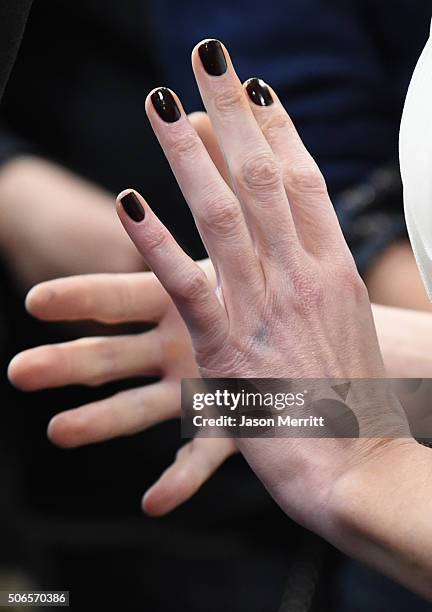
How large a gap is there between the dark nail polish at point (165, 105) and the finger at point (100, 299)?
15 centimetres

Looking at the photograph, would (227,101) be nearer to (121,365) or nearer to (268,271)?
(268,271)

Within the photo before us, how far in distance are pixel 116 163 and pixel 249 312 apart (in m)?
0.54

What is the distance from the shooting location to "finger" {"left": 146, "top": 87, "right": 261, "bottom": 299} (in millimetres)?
382

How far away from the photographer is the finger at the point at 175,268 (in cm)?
38

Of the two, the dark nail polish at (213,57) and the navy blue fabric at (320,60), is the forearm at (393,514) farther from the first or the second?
the navy blue fabric at (320,60)

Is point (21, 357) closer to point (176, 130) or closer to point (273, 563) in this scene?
point (176, 130)

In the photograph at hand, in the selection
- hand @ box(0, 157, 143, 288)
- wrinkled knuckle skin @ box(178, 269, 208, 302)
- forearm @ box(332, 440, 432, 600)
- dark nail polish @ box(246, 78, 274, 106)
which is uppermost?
hand @ box(0, 157, 143, 288)

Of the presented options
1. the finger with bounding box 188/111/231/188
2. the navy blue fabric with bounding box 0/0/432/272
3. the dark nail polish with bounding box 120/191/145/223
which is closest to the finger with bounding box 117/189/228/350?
the dark nail polish with bounding box 120/191/145/223

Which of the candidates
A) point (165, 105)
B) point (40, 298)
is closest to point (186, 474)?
point (40, 298)

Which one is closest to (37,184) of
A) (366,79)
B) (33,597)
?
(366,79)

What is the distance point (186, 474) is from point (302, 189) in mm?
209

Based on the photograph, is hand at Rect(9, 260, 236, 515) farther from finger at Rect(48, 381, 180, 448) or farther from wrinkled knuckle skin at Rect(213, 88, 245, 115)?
wrinkled knuckle skin at Rect(213, 88, 245, 115)

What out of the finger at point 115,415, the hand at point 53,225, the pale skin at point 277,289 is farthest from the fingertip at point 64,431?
the hand at point 53,225

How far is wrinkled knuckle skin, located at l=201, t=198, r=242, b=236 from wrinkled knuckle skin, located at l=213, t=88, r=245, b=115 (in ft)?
0.12
